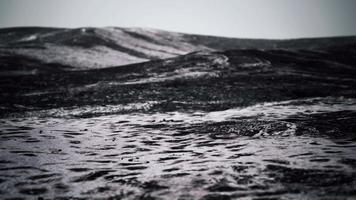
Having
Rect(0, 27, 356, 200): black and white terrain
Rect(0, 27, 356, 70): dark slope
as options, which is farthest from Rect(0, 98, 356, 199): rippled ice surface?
Rect(0, 27, 356, 70): dark slope

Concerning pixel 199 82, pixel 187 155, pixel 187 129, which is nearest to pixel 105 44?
pixel 199 82

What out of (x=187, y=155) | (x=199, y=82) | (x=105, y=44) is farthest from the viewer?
(x=105, y=44)

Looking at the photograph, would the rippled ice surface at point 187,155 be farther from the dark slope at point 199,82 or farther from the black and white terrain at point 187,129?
the dark slope at point 199,82

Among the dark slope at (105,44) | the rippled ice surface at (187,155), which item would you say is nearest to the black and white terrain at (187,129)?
the rippled ice surface at (187,155)

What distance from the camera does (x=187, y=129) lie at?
704 cm

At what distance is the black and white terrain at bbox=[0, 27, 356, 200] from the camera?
3.80 m

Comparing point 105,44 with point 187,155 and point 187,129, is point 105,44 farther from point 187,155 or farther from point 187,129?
point 187,155

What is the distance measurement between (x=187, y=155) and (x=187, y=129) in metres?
1.95

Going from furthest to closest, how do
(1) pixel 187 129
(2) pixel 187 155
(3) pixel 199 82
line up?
1. (3) pixel 199 82
2. (1) pixel 187 129
3. (2) pixel 187 155

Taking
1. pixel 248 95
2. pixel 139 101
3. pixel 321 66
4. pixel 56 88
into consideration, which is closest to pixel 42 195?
pixel 139 101

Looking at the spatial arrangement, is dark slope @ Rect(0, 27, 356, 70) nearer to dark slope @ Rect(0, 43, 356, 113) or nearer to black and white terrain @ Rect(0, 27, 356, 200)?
black and white terrain @ Rect(0, 27, 356, 200)

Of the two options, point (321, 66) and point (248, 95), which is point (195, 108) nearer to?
point (248, 95)

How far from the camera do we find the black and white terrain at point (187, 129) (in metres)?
3.80

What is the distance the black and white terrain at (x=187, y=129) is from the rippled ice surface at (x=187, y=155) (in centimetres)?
2
